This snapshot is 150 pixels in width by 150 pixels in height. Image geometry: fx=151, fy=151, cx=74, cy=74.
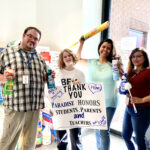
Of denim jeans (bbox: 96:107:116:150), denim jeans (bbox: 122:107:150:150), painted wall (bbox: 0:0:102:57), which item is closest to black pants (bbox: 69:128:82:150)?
denim jeans (bbox: 96:107:116:150)

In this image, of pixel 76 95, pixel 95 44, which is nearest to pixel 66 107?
pixel 76 95

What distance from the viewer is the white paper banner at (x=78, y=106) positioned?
1600mm

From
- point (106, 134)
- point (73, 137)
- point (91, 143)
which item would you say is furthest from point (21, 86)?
point (91, 143)

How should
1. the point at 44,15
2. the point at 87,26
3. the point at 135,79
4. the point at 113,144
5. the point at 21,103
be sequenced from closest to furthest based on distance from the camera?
1. the point at 21,103
2. the point at 135,79
3. the point at 113,144
4. the point at 44,15
5. the point at 87,26

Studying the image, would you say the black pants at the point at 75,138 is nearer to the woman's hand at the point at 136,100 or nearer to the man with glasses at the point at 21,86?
the man with glasses at the point at 21,86

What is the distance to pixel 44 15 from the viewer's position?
106 inches

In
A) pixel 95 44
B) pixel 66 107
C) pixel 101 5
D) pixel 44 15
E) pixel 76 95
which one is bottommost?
pixel 66 107

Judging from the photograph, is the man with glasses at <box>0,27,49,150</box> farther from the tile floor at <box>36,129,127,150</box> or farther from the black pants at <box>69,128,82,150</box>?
the tile floor at <box>36,129,127,150</box>

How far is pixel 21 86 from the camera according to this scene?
1.42 m

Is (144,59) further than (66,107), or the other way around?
(66,107)

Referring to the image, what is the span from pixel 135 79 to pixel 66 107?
2.55 ft

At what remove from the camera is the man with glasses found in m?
1.41

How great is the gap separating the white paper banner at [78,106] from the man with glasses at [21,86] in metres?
0.20

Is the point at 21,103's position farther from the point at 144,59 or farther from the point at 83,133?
the point at 83,133
